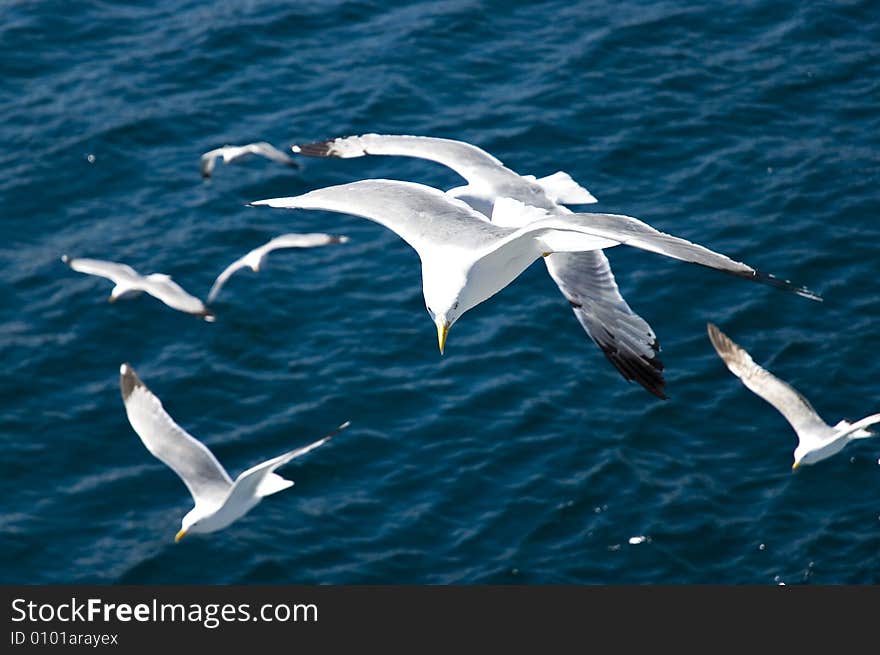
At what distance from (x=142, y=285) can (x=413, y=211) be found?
29.7 ft

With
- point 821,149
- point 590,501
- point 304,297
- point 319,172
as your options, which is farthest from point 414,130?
point 590,501

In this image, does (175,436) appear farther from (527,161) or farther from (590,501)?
(527,161)

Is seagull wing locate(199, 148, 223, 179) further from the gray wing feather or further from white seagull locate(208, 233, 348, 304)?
the gray wing feather

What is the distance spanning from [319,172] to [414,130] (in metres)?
1.77

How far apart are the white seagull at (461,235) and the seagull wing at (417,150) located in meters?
2.59

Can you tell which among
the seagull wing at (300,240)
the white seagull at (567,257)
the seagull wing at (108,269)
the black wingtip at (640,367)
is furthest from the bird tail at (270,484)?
the seagull wing at (300,240)

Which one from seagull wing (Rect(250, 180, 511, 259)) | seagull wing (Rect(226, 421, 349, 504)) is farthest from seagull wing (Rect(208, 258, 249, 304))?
seagull wing (Rect(250, 180, 511, 259))

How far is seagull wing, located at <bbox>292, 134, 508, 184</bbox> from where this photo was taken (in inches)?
731

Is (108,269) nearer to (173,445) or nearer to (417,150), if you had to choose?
(173,445)

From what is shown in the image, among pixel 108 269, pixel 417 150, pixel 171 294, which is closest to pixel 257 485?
pixel 417 150

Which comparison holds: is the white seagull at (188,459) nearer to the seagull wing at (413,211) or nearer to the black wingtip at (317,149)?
the black wingtip at (317,149)

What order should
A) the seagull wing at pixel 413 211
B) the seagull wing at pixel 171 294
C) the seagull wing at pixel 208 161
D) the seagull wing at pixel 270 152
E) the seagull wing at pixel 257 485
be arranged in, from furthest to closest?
the seagull wing at pixel 208 161 < the seagull wing at pixel 270 152 < the seagull wing at pixel 171 294 < the seagull wing at pixel 257 485 < the seagull wing at pixel 413 211

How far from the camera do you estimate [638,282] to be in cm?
2398

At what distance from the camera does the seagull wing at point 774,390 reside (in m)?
19.9
